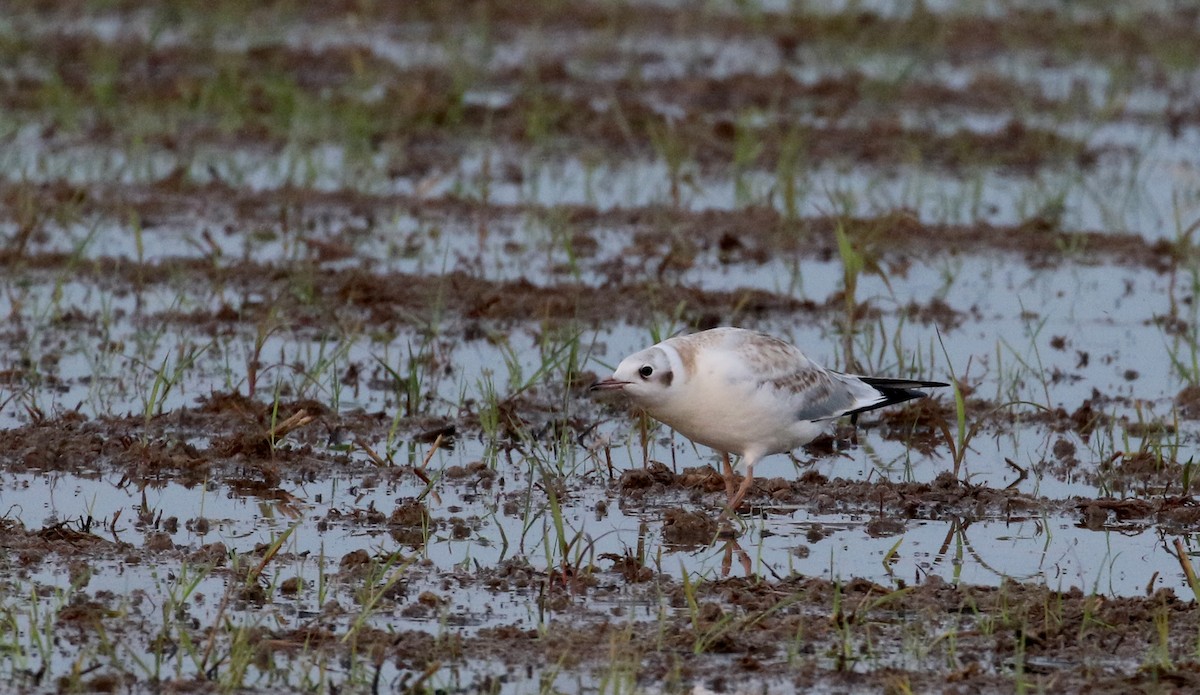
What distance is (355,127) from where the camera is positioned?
1398 centimetres

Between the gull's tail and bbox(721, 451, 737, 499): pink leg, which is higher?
the gull's tail

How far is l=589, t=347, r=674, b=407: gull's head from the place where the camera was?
278 inches

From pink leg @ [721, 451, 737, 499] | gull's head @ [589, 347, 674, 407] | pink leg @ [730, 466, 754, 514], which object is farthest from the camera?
pink leg @ [721, 451, 737, 499]

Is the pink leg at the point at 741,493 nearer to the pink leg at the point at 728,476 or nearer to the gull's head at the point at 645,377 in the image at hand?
the pink leg at the point at 728,476

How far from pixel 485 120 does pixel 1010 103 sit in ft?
14.5

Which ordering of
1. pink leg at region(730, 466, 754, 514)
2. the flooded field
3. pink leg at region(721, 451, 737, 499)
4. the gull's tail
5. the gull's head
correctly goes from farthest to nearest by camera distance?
the gull's tail
pink leg at region(721, 451, 737, 499)
pink leg at region(730, 466, 754, 514)
the gull's head
the flooded field

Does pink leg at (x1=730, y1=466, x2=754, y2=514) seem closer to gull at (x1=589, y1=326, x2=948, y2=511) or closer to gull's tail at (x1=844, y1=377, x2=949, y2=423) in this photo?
gull at (x1=589, y1=326, x2=948, y2=511)

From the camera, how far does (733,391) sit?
723 cm

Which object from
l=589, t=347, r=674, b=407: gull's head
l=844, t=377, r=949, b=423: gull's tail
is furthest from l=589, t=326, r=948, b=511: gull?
l=844, t=377, r=949, b=423: gull's tail

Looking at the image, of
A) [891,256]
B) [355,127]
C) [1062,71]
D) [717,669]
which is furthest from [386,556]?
[1062,71]

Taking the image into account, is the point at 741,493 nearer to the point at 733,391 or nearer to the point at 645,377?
the point at 733,391

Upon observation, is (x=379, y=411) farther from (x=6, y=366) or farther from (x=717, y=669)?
(x=717, y=669)

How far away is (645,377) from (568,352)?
2589 mm

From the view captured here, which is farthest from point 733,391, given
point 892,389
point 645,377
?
point 892,389
